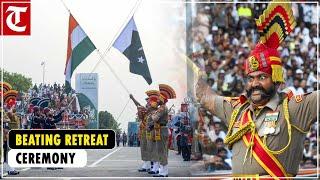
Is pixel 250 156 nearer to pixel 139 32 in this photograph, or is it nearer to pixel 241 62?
pixel 139 32

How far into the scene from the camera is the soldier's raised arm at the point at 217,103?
12.7ft

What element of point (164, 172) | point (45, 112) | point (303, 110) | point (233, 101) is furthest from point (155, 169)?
point (303, 110)

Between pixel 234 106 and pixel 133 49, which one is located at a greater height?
pixel 133 49

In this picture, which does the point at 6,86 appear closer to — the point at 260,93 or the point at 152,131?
the point at 152,131

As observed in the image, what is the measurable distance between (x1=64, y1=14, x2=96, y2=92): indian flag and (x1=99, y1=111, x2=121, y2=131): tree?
0.36 metres

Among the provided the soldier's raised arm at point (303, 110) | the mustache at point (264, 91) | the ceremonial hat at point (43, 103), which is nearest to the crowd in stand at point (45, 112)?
the ceremonial hat at point (43, 103)

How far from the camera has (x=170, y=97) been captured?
179 inches

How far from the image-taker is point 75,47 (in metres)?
4.61

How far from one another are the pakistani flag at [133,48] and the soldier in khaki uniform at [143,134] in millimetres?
234

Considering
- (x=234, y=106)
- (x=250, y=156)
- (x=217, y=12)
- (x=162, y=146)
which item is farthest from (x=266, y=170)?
(x=217, y=12)

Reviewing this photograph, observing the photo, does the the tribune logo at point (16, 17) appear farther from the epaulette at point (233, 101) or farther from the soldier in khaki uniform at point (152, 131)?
the epaulette at point (233, 101)

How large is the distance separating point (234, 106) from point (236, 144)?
27 centimetres

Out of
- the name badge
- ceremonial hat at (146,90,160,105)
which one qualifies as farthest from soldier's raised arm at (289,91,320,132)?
ceremonial hat at (146,90,160,105)

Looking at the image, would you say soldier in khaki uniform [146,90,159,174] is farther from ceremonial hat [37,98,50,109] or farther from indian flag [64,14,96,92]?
ceremonial hat [37,98,50,109]
